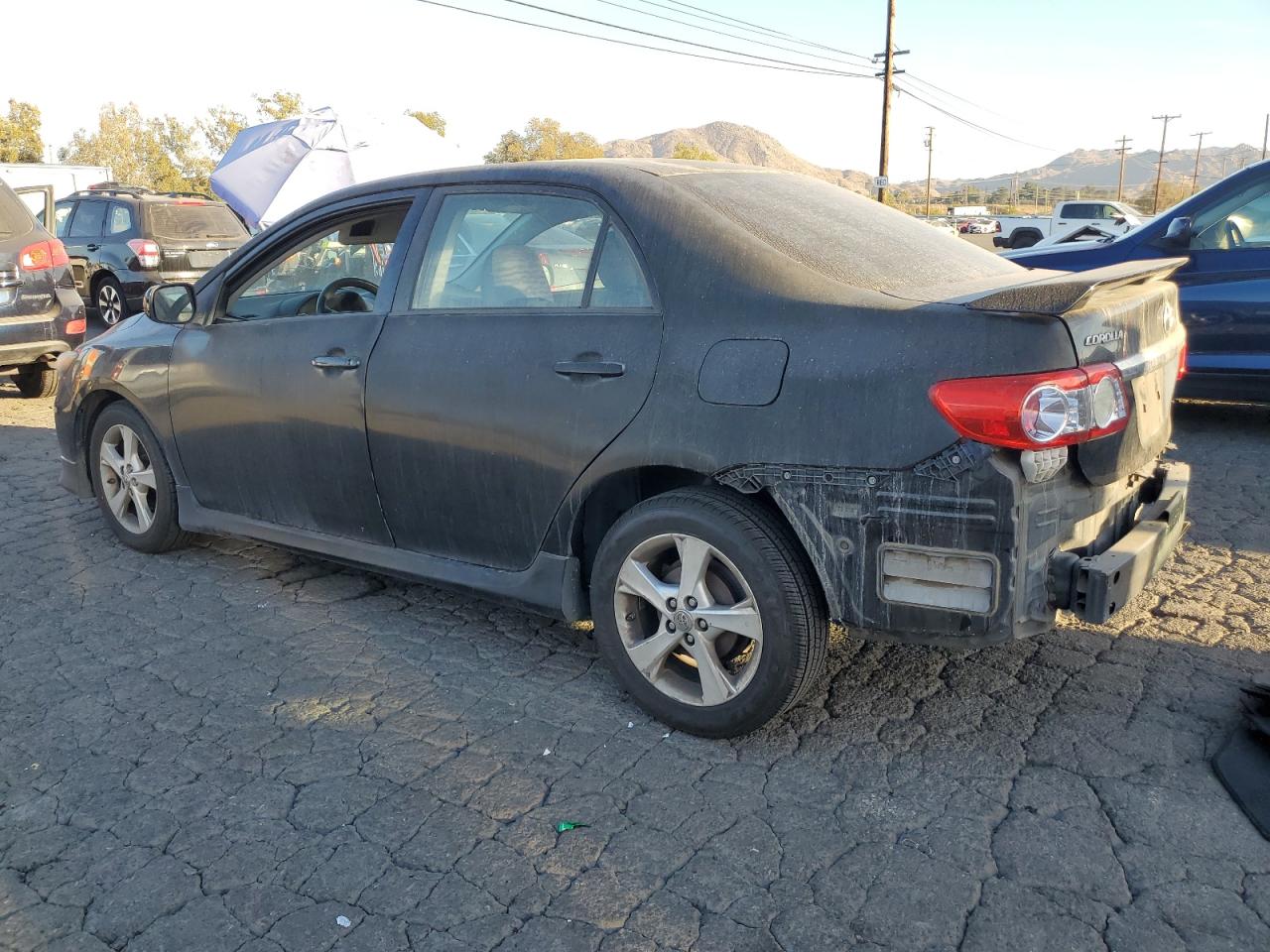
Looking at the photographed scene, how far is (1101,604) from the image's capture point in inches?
106

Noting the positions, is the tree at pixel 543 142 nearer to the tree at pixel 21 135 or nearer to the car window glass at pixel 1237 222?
the tree at pixel 21 135

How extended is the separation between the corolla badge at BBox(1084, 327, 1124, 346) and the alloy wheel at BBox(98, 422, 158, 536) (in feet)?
13.0

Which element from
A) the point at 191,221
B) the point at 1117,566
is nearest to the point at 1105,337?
the point at 1117,566

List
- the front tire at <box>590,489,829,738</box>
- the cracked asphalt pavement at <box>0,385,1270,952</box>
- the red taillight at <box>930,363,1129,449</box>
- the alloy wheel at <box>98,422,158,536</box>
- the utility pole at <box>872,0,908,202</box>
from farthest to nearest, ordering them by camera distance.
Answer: the utility pole at <box>872,0,908,202</box> → the alloy wheel at <box>98,422,158,536</box> → the front tire at <box>590,489,829,738</box> → the red taillight at <box>930,363,1129,449</box> → the cracked asphalt pavement at <box>0,385,1270,952</box>

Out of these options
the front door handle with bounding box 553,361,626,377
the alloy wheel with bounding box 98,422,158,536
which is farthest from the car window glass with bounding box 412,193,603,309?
the alloy wheel with bounding box 98,422,158,536

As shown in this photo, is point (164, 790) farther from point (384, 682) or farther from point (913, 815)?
point (913, 815)

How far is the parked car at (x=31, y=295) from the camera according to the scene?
8.28 m

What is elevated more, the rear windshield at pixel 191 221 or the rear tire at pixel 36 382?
the rear windshield at pixel 191 221

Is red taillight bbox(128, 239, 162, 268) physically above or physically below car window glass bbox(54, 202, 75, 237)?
below

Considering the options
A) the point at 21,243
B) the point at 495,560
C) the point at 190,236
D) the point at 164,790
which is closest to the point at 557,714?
the point at 495,560

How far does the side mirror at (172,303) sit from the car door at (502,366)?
50.8 inches

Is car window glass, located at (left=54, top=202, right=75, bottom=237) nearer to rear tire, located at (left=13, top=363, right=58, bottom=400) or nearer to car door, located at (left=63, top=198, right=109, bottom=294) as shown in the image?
car door, located at (left=63, top=198, right=109, bottom=294)

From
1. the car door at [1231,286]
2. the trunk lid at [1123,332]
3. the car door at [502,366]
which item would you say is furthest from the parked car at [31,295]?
the car door at [1231,286]

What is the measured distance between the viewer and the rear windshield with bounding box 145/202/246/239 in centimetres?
1380
